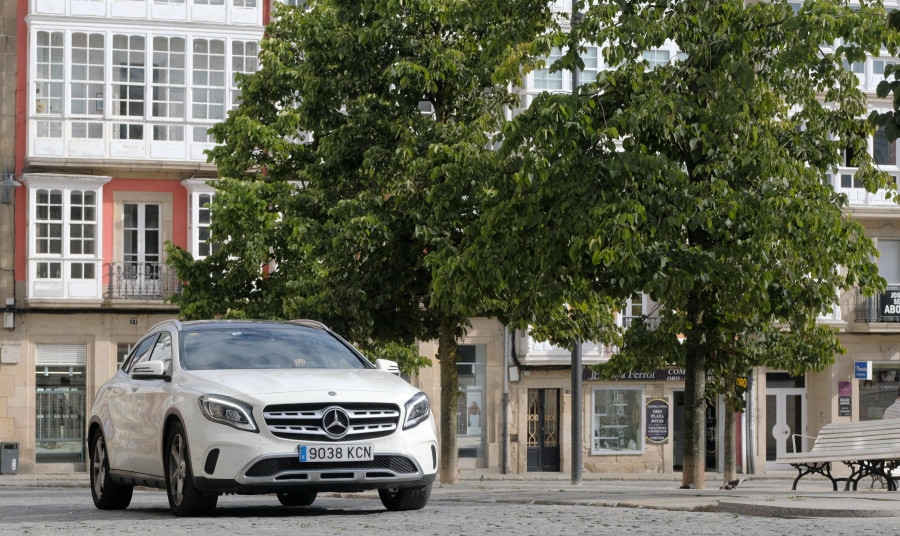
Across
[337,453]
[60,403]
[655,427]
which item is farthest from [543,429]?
[337,453]

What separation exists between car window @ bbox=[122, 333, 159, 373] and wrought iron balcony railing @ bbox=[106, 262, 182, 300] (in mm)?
24880

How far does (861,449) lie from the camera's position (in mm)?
19656

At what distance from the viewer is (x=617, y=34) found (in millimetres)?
17438

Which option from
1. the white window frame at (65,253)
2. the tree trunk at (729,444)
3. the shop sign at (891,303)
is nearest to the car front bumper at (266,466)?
the tree trunk at (729,444)

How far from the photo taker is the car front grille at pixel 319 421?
1170cm

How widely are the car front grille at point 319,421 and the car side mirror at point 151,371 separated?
1.29 metres

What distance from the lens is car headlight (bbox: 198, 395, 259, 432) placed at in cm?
1169

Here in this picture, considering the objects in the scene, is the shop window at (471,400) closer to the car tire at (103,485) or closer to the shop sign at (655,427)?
the shop sign at (655,427)

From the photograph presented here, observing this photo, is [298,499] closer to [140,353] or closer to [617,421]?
[140,353]

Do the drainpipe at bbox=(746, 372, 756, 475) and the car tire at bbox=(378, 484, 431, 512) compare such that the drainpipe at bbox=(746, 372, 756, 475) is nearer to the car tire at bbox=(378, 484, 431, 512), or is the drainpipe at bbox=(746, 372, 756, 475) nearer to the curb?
the curb

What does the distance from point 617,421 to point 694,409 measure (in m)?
23.7

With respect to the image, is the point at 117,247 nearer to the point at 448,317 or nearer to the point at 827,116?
the point at 448,317

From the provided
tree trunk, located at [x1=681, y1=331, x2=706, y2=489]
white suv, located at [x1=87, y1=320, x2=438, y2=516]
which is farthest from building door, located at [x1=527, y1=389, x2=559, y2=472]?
white suv, located at [x1=87, y1=320, x2=438, y2=516]

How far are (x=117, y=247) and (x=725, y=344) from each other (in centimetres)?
2284
